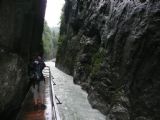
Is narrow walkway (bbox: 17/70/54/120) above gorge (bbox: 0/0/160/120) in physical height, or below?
below

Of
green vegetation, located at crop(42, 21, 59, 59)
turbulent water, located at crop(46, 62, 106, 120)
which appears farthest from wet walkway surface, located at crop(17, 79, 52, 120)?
green vegetation, located at crop(42, 21, 59, 59)

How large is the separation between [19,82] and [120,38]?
21.2ft

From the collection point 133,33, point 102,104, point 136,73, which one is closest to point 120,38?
point 133,33

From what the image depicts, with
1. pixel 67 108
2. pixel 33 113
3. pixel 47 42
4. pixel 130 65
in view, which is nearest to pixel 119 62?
pixel 130 65

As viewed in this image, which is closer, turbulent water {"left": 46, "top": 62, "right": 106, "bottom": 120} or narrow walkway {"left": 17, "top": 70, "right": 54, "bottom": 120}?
narrow walkway {"left": 17, "top": 70, "right": 54, "bottom": 120}

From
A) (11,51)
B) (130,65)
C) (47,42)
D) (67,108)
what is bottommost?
(67,108)

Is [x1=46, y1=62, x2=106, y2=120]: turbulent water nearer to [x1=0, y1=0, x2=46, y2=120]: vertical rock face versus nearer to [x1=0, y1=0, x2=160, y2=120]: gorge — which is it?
[x1=0, y1=0, x2=160, y2=120]: gorge

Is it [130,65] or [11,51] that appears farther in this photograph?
[130,65]

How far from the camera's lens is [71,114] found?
47.4ft

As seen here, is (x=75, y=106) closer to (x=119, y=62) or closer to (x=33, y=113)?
(x=119, y=62)

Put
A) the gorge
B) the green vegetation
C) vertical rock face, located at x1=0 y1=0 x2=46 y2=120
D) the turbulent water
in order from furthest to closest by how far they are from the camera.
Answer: the green vegetation, the turbulent water, the gorge, vertical rock face, located at x1=0 y1=0 x2=46 y2=120

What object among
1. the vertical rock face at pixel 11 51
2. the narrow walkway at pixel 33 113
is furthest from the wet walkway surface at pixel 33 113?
the vertical rock face at pixel 11 51

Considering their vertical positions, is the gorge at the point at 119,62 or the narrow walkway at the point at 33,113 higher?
the gorge at the point at 119,62

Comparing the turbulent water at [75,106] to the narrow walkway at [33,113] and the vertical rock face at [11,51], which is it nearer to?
the narrow walkway at [33,113]
